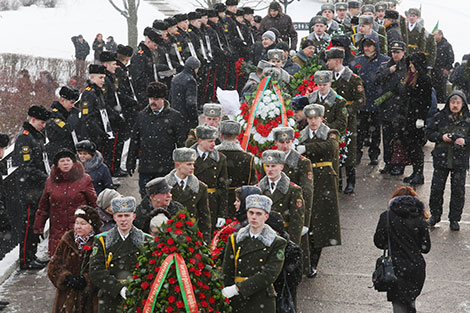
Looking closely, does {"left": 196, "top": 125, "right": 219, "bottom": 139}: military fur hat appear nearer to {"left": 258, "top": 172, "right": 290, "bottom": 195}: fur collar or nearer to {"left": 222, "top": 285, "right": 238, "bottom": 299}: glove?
{"left": 258, "top": 172, "right": 290, "bottom": 195}: fur collar

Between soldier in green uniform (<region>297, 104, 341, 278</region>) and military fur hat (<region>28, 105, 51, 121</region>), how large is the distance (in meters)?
3.11

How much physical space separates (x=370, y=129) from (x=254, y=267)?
8.63 meters

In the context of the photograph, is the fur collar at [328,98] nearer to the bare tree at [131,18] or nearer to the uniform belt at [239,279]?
the uniform belt at [239,279]

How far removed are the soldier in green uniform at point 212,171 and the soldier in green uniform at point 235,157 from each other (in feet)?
1.01

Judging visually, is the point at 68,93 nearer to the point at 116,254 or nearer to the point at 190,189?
the point at 190,189

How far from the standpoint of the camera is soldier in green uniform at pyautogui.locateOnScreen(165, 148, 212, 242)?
9.53m

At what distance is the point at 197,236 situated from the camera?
749 cm

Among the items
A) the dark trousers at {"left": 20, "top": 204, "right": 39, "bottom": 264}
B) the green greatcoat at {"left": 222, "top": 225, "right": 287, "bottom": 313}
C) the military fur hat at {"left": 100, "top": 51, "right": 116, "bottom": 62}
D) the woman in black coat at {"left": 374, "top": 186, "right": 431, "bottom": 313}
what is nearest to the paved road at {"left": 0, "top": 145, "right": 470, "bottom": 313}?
the dark trousers at {"left": 20, "top": 204, "right": 39, "bottom": 264}

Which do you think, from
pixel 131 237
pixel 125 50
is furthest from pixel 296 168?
pixel 125 50

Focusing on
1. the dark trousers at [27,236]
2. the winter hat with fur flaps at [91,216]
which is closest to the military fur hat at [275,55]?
the dark trousers at [27,236]

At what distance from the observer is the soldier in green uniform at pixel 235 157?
35.1ft

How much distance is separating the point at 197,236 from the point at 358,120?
889cm

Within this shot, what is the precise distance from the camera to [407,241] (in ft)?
28.3

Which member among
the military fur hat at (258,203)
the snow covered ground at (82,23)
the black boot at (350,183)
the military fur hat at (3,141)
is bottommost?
the snow covered ground at (82,23)
